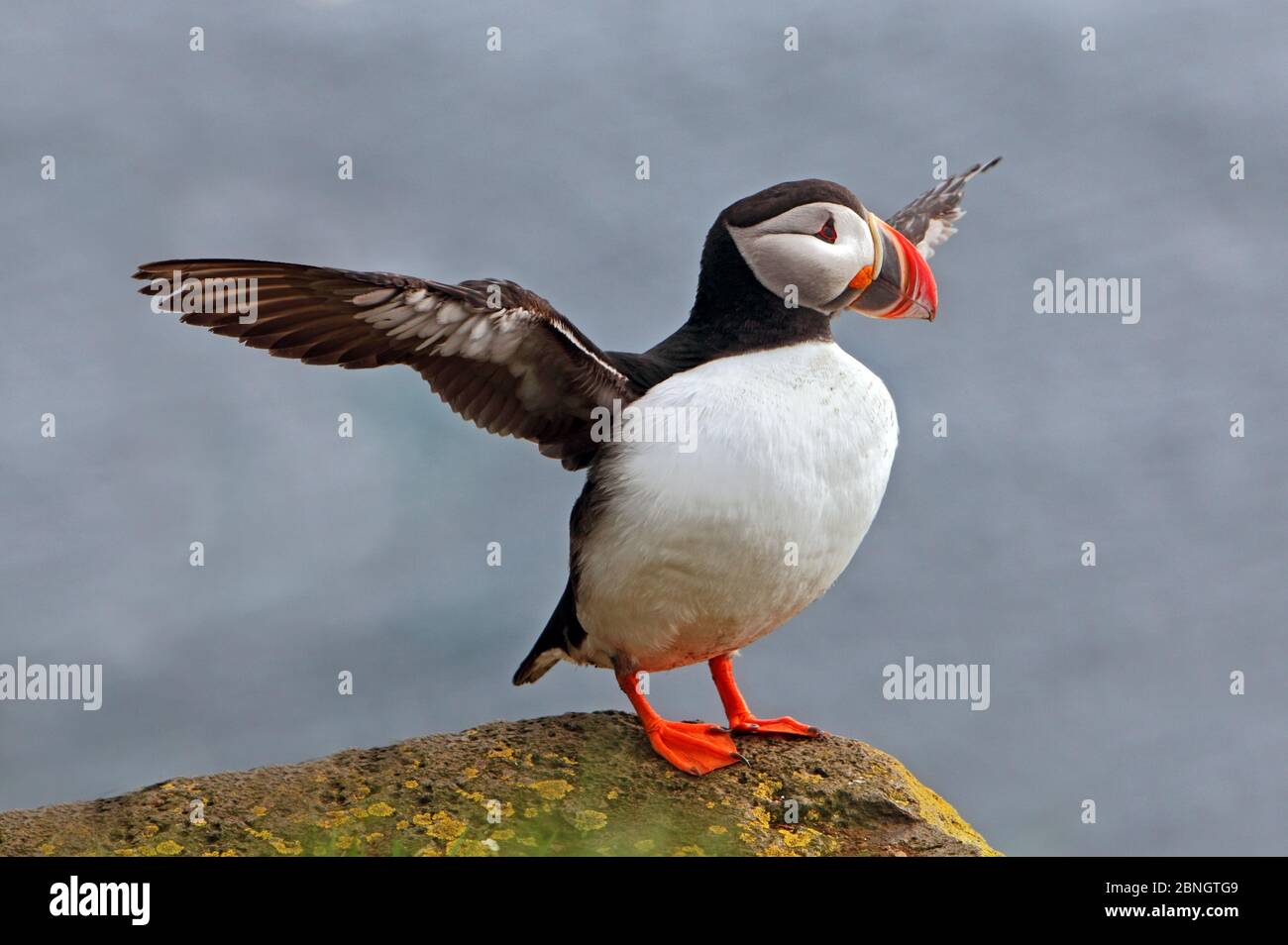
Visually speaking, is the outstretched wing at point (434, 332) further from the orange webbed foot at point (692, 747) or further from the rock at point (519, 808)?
the rock at point (519, 808)

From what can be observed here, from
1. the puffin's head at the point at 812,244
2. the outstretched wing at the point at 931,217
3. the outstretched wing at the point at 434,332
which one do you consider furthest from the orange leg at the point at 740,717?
the outstretched wing at the point at 931,217

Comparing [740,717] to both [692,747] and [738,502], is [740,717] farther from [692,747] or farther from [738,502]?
[738,502]

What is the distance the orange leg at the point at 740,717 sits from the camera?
8062 mm

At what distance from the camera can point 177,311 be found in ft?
21.6

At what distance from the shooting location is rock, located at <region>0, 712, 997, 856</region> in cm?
686

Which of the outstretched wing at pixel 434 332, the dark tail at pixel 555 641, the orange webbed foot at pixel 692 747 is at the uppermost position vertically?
the outstretched wing at pixel 434 332

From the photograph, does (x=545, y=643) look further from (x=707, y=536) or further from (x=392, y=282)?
(x=392, y=282)

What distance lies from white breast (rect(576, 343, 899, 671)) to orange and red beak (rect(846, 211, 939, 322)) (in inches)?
17.0

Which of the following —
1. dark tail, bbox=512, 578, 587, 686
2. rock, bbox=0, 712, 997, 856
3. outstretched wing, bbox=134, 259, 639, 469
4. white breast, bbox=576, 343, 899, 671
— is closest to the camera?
outstretched wing, bbox=134, 259, 639, 469

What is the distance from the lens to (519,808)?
279 inches

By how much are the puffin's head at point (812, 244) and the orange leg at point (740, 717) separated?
215 centimetres

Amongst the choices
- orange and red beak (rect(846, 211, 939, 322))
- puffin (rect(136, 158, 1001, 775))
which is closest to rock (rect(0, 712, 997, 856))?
puffin (rect(136, 158, 1001, 775))

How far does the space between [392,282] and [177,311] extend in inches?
37.3

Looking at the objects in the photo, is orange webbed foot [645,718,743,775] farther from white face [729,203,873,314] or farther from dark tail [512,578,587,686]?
white face [729,203,873,314]
